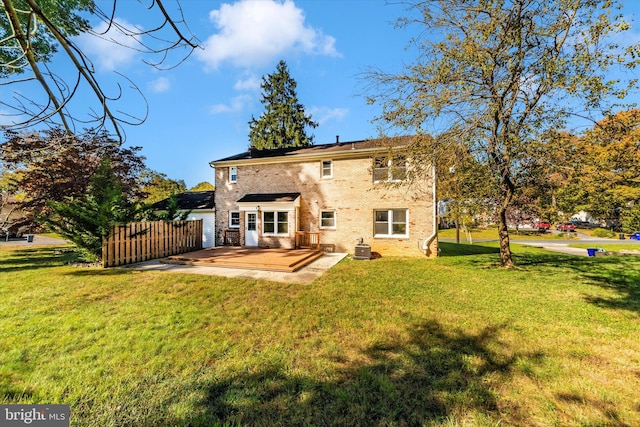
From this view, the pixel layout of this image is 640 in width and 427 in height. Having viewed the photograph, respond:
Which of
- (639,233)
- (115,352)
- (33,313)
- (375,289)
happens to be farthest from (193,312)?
(639,233)

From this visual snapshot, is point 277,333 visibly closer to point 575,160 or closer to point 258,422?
point 258,422

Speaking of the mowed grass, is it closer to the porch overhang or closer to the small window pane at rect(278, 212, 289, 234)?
the porch overhang

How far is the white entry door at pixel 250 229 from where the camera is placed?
15.0m

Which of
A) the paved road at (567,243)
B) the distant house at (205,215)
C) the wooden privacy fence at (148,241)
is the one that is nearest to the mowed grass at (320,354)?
the wooden privacy fence at (148,241)

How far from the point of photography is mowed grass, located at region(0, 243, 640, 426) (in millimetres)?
2592

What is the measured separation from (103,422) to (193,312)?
277cm

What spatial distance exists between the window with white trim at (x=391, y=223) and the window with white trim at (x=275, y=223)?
525 cm

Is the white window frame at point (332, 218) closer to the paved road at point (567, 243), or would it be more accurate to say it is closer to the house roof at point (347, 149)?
the house roof at point (347, 149)

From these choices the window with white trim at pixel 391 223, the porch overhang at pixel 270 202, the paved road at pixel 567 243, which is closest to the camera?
the window with white trim at pixel 391 223

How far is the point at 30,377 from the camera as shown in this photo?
298 centimetres

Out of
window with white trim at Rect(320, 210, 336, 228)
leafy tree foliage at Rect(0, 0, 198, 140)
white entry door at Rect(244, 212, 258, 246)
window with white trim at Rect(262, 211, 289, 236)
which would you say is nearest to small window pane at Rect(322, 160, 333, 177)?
window with white trim at Rect(320, 210, 336, 228)

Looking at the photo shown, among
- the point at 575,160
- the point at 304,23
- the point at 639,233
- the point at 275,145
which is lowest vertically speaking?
the point at 639,233
